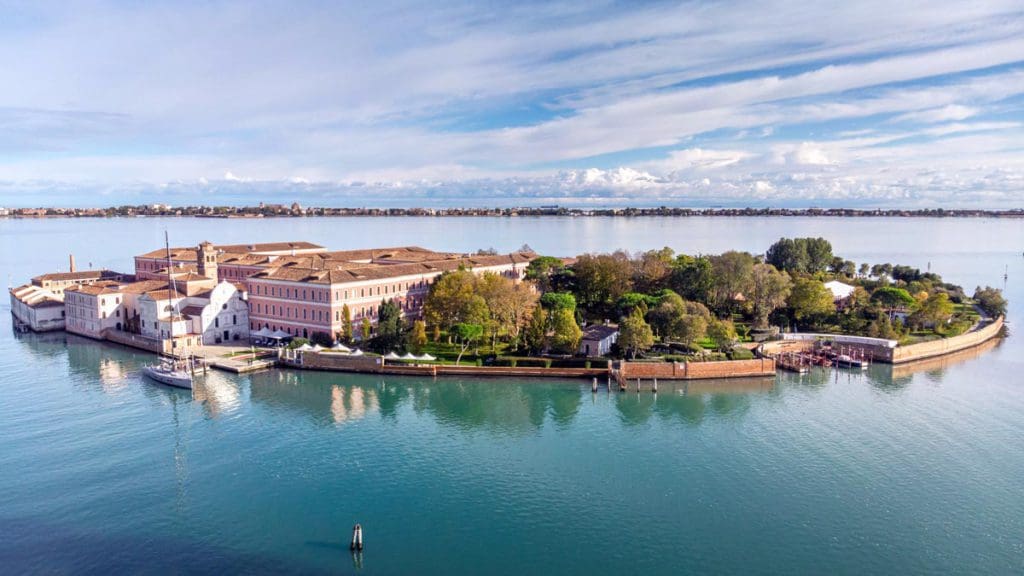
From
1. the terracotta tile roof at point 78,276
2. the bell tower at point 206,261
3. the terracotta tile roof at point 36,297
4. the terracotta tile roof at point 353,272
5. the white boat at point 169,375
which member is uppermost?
the bell tower at point 206,261

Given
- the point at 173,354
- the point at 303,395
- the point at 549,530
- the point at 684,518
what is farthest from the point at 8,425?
the point at 684,518

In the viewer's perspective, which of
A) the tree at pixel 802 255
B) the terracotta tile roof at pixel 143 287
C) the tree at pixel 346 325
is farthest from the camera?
the tree at pixel 802 255

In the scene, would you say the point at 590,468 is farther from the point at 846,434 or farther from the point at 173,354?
the point at 173,354

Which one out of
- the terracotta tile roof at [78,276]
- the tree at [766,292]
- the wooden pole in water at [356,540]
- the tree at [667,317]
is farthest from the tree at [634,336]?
the terracotta tile roof at [78,276]

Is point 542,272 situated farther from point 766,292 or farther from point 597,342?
point 766,292

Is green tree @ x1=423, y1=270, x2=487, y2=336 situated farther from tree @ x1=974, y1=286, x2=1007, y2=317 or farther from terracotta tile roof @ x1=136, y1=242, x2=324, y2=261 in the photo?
tree @ x1=974, y1=286, x2=1007, y2=317

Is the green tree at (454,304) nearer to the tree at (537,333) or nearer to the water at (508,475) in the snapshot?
the tree at (537,333)
